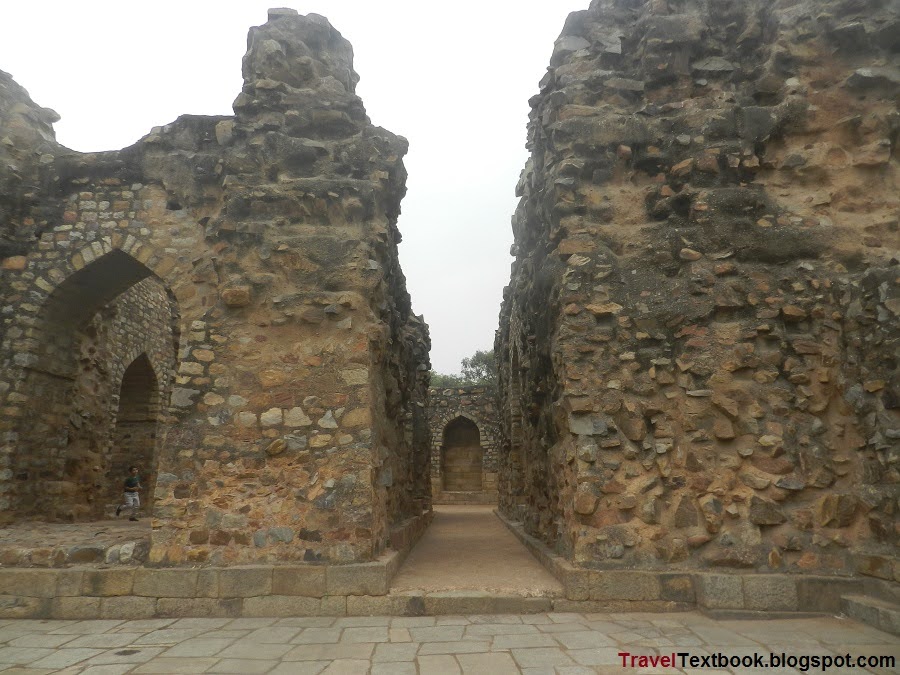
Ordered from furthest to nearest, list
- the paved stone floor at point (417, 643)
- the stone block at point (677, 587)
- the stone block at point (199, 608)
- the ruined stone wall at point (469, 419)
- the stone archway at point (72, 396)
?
the ruined stone wall at point (469, 419), the stone archway at point (72, 396), the stone block at point (199, 608), the stone block at point (677, 587), the paved stone floor at point (417, 643)

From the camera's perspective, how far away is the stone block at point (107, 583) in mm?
4996

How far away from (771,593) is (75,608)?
5937 mm

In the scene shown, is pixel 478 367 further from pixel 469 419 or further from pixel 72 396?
pixel 72 396

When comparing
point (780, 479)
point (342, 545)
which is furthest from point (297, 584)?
point (780, 479)

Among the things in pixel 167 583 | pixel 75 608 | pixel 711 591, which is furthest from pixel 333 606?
pixel 711 591

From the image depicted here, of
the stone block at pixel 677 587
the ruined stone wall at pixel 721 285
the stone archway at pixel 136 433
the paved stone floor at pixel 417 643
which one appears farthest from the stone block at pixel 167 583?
the stone archway at pixel 136 433

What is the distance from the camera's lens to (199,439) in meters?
5.42

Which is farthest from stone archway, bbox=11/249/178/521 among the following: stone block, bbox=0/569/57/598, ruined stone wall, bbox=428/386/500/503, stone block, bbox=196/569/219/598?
ruined stone wall, bbox=428/386/500/503

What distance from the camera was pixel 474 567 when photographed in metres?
6.09

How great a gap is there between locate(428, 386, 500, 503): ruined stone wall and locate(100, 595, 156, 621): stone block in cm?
1511

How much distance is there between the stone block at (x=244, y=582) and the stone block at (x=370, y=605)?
74cm

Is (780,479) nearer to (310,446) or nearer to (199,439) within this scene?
(310,446)

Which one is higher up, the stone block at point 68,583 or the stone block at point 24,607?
the stone block at point 68,583

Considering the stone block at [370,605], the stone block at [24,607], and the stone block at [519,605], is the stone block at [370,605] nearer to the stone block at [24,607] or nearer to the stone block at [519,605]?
the stone block at [519,605]
